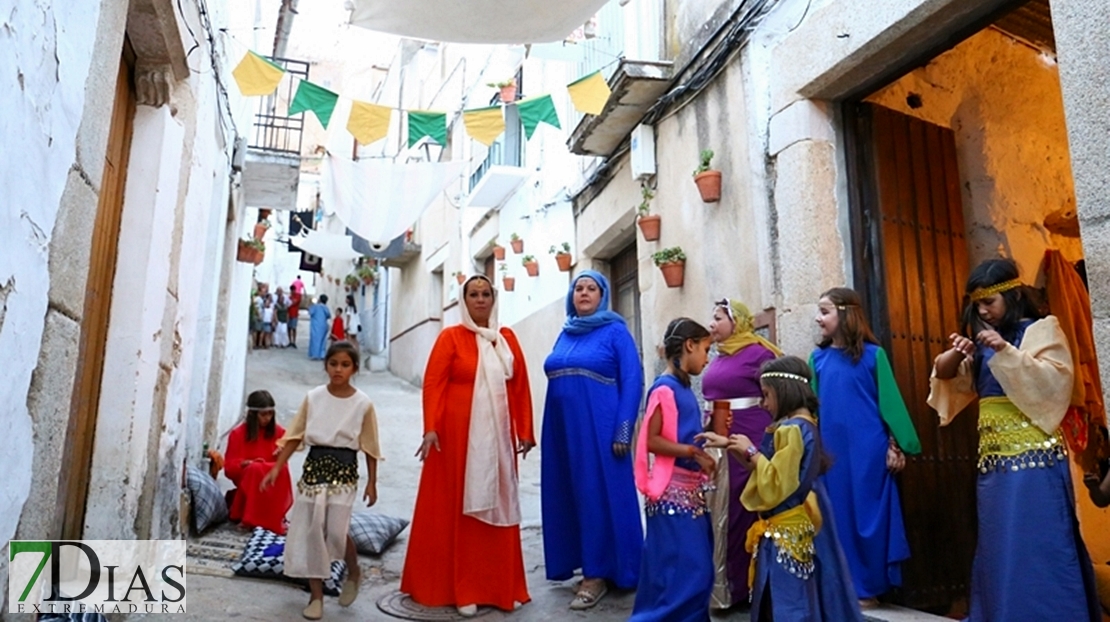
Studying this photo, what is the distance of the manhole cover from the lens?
3713mm

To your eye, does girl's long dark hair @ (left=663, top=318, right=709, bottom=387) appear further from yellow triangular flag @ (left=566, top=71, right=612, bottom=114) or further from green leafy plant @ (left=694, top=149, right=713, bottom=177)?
yellow triangular flag @ (left=566, top=71, right=612, bottom=114)

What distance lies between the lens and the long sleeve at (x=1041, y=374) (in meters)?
2.84

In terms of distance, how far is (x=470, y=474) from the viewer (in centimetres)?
394

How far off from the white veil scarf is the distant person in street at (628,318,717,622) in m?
0.97

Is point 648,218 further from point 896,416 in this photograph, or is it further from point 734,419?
point 896,416

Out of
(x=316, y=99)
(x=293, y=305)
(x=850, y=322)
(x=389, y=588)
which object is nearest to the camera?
(x=850, y=322)

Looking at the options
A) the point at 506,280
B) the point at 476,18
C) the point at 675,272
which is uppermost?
the point at 476,18

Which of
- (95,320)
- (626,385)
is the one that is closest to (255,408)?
(95,320)

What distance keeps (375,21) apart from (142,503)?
3.33 metres

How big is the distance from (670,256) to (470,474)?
2531 millimetres

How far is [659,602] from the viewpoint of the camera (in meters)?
3.07

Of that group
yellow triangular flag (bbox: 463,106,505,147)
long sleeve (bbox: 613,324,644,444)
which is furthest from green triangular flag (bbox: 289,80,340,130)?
long sleeve (bbox: 613,324,644,444)

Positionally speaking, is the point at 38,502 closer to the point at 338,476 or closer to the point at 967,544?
the point at 338,476

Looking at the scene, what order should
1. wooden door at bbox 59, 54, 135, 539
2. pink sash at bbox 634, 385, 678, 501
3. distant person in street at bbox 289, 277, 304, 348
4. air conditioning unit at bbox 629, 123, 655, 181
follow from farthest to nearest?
distant person in street at bbox 289, 277, 304, 348, air conditioning unit at bbox 629, 123, 655, 181, wooden door at bbox 59, 54, 135, 539, pink sash at bbox 634, 385, 678, 501
